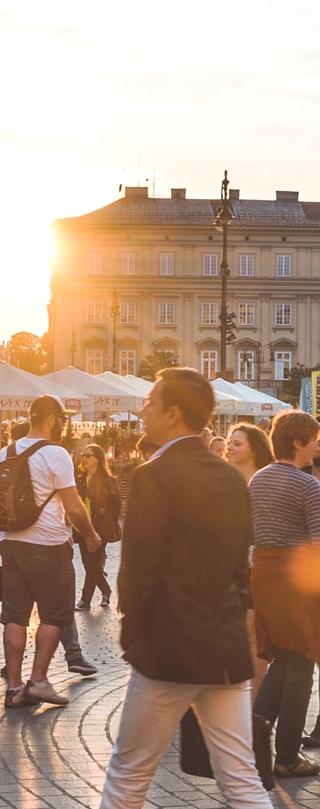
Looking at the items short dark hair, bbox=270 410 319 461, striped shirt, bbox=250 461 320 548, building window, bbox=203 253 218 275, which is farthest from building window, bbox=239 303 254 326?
striped shirt, bbox=250 461 320 548

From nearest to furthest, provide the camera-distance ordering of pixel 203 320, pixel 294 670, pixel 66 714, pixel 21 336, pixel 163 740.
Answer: pixel 163 740 < pixel 294 670 < pixel 66 714 < pixel 203 320 < pixel 21 336

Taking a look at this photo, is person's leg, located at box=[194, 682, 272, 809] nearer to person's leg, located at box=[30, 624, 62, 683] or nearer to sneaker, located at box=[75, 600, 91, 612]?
person's leg, located at box=[30, 624, 62, 683]

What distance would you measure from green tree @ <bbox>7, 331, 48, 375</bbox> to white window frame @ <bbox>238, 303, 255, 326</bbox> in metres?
40.1

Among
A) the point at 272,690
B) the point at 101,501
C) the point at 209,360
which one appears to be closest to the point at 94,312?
the point at 209,360

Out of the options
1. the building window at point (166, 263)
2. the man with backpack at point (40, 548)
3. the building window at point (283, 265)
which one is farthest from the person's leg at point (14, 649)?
the building window at point (283, 265)

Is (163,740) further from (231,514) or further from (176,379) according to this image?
(176,379)

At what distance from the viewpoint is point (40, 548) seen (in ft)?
25.1

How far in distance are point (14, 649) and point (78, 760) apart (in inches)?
60.8

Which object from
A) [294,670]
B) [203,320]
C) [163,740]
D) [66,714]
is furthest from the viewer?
[203,320]

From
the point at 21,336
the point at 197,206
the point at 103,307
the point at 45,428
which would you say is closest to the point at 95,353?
the point at 103,307

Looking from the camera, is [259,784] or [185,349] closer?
[259,784]

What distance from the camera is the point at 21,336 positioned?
142 meters

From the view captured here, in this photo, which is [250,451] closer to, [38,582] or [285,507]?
[285,507]

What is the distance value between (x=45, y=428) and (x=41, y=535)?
624 mm
